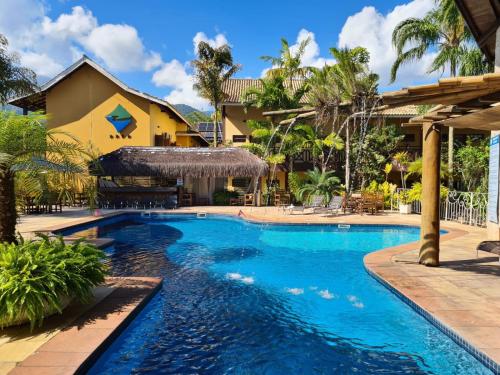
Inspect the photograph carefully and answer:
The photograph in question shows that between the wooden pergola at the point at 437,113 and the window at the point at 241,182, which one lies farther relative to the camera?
the window at the point at 241,182

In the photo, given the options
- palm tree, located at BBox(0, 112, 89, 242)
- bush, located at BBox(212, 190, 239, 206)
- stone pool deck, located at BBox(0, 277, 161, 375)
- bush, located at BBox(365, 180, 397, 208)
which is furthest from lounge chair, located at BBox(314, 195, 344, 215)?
palm tree, located at BBox(0, 112, 89, 242)

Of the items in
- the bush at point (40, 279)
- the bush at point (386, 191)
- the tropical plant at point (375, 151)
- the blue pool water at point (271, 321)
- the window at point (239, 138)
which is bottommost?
the blue pool water at point (271, 321)

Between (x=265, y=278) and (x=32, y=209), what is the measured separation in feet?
46.0

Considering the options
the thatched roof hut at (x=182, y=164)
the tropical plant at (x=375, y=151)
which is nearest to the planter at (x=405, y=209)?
the tropical plant at (x=375, y=151)

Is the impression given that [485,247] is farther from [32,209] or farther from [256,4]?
[32,209]

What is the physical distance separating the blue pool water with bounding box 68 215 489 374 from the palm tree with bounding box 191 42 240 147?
68.8 ft

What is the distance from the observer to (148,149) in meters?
22.6

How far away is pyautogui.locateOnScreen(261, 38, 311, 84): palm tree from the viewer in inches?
910

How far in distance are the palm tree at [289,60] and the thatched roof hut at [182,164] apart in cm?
624

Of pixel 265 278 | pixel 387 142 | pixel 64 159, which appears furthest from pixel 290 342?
pixel 387 142

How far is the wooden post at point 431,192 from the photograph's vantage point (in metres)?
7.02

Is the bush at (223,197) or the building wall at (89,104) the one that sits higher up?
the building wall at (89,104)

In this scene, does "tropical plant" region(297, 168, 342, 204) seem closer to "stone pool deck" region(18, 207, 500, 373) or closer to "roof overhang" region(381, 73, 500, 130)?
"stone pool deck" region(18, 207, 500, 373)

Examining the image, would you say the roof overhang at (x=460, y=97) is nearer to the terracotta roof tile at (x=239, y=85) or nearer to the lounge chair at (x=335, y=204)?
the lounge chair at (x=335, y=204)
